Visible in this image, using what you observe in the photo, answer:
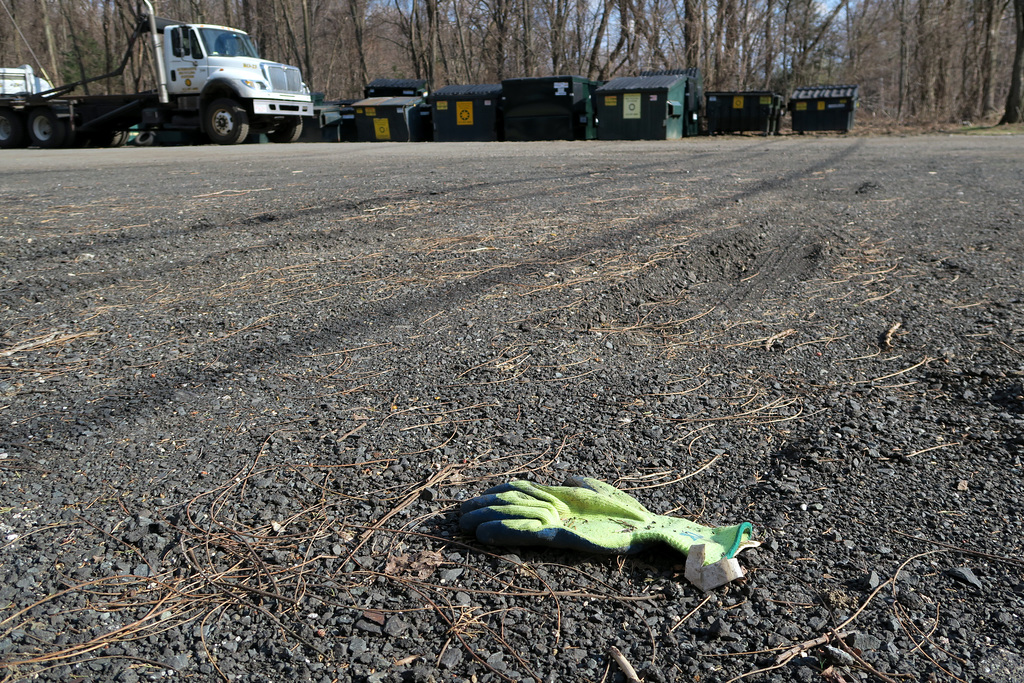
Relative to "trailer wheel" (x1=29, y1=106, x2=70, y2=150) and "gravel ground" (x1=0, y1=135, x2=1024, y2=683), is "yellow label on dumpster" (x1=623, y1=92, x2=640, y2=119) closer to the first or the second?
"gravel ground" (x1=0, y1=135, x2=1024, y2=683)

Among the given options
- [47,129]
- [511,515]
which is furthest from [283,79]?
[511,515]

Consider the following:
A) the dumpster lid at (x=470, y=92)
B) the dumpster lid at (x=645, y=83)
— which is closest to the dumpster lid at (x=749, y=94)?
the dumpster lid at (x=645, y=83)

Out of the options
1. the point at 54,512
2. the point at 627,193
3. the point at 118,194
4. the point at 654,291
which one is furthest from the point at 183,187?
the point at 54,512

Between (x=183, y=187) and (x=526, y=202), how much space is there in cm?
366

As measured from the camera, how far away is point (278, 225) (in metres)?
5.25

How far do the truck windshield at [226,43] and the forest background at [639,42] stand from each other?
36.3 ft

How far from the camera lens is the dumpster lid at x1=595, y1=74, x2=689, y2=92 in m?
18.8

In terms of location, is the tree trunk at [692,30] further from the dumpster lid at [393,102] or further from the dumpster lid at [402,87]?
the dumpster lid at [393,102]

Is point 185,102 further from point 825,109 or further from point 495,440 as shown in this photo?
point 495,440

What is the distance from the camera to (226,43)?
18312 millimetres

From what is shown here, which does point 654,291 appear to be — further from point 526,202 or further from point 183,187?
point 183,187

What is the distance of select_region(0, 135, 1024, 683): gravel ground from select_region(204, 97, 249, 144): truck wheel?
46.0 ft

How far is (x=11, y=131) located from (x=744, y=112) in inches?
839

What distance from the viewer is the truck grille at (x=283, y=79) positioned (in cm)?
1878
